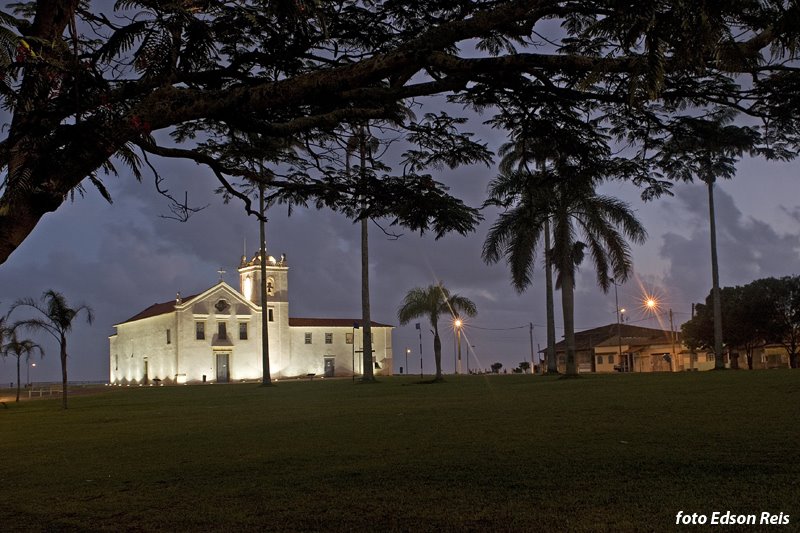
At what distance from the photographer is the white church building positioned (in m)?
73.1

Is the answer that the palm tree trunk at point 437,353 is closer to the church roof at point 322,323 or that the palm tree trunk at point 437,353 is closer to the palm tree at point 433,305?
the palm tree at point 433,305

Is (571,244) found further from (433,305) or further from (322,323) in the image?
(322,323)

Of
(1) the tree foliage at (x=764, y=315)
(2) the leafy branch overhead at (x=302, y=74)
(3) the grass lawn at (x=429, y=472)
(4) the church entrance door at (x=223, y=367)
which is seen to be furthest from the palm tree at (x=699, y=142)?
(4) the church entrance door at (x=223, y=367)

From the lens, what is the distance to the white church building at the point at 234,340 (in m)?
73.1

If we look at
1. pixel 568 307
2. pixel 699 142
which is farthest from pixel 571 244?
pixel 699 142

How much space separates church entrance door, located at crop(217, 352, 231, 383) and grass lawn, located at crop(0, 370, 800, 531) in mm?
60970

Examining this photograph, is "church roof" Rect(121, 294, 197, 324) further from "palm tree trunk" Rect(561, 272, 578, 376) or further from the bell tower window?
"palm tree trunk" Rect(561, 272, 578, 376)

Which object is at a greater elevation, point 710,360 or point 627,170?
point 627,170

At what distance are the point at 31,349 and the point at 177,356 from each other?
36414 mm

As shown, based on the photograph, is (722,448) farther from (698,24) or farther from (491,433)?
(698,24)

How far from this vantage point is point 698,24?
472 centimetres

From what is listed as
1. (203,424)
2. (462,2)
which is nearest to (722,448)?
(462,2)

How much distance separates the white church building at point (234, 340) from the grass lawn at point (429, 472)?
5760 centimetres

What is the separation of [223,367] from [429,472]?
229 ft
